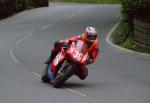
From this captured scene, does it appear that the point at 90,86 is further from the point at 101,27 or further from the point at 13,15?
the point at 13,15

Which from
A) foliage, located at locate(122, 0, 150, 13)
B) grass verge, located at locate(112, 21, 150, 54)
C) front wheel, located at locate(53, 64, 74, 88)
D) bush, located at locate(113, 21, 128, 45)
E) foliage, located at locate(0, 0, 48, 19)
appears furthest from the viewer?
foliage, located at locate(0, 0, 48, 19)

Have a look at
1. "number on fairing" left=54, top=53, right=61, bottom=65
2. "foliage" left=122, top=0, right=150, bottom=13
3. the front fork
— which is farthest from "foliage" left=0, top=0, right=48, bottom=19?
"number on fairing" left=54, top=53, right=61, bottom=65

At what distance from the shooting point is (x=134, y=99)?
14.7 meters

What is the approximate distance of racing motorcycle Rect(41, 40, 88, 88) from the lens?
1614cm

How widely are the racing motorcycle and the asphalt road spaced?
299 millimetres

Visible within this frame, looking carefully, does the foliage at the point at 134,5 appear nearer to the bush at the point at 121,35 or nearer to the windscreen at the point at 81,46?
the bush at the point at 121,35

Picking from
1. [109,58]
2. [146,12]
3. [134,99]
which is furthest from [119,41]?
[134,99]

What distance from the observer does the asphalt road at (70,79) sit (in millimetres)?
14914

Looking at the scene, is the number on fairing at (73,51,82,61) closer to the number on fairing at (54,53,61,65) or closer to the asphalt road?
the number on fairing at (54,53,61,65)

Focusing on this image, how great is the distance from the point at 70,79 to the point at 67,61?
2056 mm

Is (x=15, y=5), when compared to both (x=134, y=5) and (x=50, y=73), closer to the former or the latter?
(x=134, y=5)

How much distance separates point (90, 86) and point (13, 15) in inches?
1393

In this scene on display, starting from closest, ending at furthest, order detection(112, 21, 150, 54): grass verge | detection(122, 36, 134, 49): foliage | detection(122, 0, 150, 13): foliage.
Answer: detection(112, 21, 150, 54): grass verge < detection(122, 0, 150, 13): foliage < detection(122, 36, 134, 49): foliage

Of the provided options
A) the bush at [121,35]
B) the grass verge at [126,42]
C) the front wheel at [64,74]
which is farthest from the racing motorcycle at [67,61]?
the bush at [121,35]
